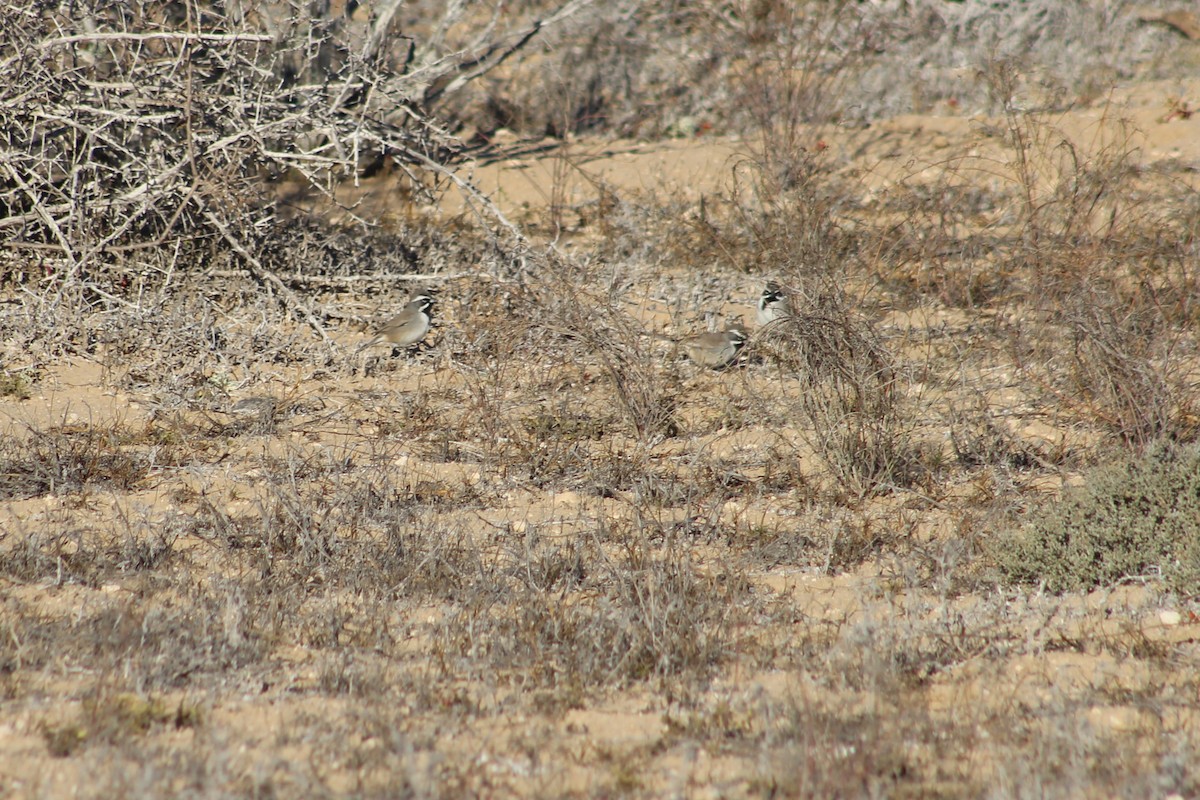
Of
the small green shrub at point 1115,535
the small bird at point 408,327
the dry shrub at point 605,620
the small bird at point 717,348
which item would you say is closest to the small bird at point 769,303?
the small bird at point 717,348

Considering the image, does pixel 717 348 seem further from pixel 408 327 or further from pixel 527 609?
pixel 527 609

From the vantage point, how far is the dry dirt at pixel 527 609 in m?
3.89

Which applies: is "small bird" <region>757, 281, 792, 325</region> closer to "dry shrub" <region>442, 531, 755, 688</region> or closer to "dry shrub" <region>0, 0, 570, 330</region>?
"dry shrub" <region>0, 0, 570, 330</region>

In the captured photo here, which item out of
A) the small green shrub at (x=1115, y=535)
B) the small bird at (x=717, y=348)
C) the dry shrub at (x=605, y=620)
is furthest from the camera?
the small bird at (x=717, y=348)

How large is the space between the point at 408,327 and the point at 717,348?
2287mm

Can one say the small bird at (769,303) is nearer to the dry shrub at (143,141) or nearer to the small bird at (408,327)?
the small bird at (408,327)

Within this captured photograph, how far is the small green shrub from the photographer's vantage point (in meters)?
5.54

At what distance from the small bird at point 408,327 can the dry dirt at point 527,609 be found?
0.20 metres

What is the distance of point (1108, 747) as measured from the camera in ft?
13.0

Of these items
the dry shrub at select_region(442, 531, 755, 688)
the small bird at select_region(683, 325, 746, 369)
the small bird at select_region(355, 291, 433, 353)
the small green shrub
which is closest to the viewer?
the dry shrub at select_region(442, 531, 755, 688)

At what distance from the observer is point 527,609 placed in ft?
16.7

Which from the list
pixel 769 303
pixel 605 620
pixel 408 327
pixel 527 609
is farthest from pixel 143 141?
pixel 605 620

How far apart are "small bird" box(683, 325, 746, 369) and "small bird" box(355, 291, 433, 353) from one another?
6.60 ft

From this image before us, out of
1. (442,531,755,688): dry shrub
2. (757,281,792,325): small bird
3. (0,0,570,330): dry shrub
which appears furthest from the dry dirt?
(0,0,570,330): dry shrub
